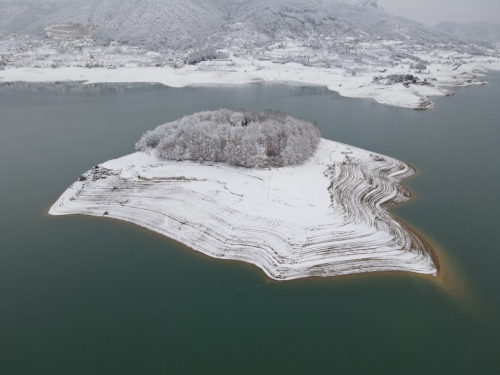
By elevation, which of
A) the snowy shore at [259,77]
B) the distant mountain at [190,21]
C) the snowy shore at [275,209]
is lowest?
the snowy shore at [275,209]

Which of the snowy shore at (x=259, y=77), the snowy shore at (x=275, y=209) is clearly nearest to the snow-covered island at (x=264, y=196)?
the snowy shore at (x=275, y=209)

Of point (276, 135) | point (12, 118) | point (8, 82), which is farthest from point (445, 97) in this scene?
point (8, 82)

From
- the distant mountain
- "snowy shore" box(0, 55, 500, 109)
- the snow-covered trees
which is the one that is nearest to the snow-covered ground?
"snowy shore" box(0, 55, 500, 109)

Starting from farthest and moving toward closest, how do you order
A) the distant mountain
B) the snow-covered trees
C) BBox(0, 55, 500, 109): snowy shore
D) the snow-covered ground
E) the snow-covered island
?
the distant mountain < the snow-covered ground < BBox(0, 55, 500, 109): snowy shore < the snow-covered trees < the snow-covered island

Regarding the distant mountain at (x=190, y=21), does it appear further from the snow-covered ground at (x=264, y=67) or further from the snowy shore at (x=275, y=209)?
the snowy shore at (x=275, y=209)

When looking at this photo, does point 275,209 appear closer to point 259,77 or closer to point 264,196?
point 264,196

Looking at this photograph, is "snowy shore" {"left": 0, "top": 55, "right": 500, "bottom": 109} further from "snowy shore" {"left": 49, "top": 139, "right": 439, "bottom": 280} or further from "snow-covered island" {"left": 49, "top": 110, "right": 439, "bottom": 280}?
"snowy shore" {"left": 49, "top": 139, "right": 439, "bottom": 280}

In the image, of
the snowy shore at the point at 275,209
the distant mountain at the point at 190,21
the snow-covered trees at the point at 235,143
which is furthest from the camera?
the distant mountain at the point at 190,21
